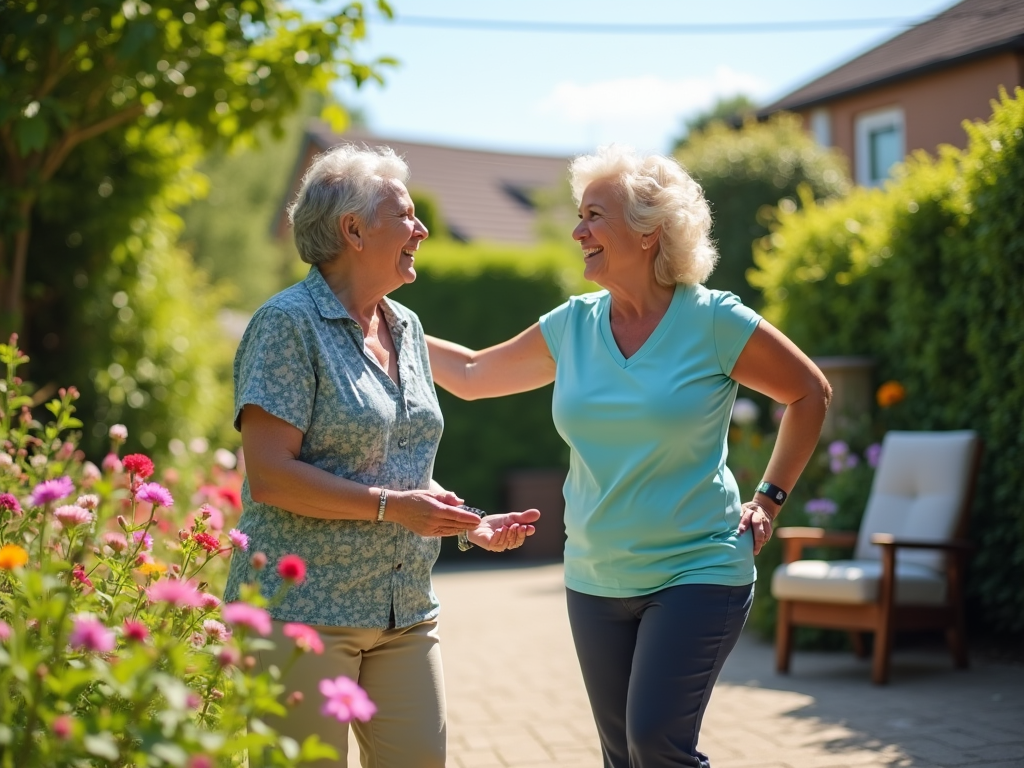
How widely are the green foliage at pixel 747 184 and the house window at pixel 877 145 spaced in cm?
210

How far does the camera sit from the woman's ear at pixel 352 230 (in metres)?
2.51

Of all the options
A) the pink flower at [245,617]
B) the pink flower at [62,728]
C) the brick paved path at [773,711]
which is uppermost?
the pink flower at [245,617]

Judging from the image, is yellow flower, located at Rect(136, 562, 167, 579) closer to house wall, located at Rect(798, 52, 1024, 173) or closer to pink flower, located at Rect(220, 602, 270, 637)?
pink flower, located at Rect(220, 602, 270, 637)

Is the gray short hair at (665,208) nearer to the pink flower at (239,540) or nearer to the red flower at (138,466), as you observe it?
the pink flower at (239,540)

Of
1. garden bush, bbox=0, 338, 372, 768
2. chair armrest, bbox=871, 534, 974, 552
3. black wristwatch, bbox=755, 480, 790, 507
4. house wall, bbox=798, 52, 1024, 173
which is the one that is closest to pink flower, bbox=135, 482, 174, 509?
garden bush, bbox=0, 338, 372, 768

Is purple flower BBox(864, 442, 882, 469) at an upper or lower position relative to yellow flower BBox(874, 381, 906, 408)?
lower

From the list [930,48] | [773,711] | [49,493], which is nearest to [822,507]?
[773,711]

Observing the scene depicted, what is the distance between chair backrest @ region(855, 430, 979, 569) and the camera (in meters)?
5.55

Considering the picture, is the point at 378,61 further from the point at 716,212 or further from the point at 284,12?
the point at 716,212

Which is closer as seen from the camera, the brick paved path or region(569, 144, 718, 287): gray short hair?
region(569, 144, 718, 287): gray short hair

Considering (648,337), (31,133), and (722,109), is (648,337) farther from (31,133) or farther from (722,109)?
(722,109)

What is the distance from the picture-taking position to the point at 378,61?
5.37 metres

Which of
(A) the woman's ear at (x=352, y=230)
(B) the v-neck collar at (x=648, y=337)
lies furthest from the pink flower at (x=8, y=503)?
(B) the v-neck collar at (x=648, y=337)

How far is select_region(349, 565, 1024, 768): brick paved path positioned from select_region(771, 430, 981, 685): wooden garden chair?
0.24 m
